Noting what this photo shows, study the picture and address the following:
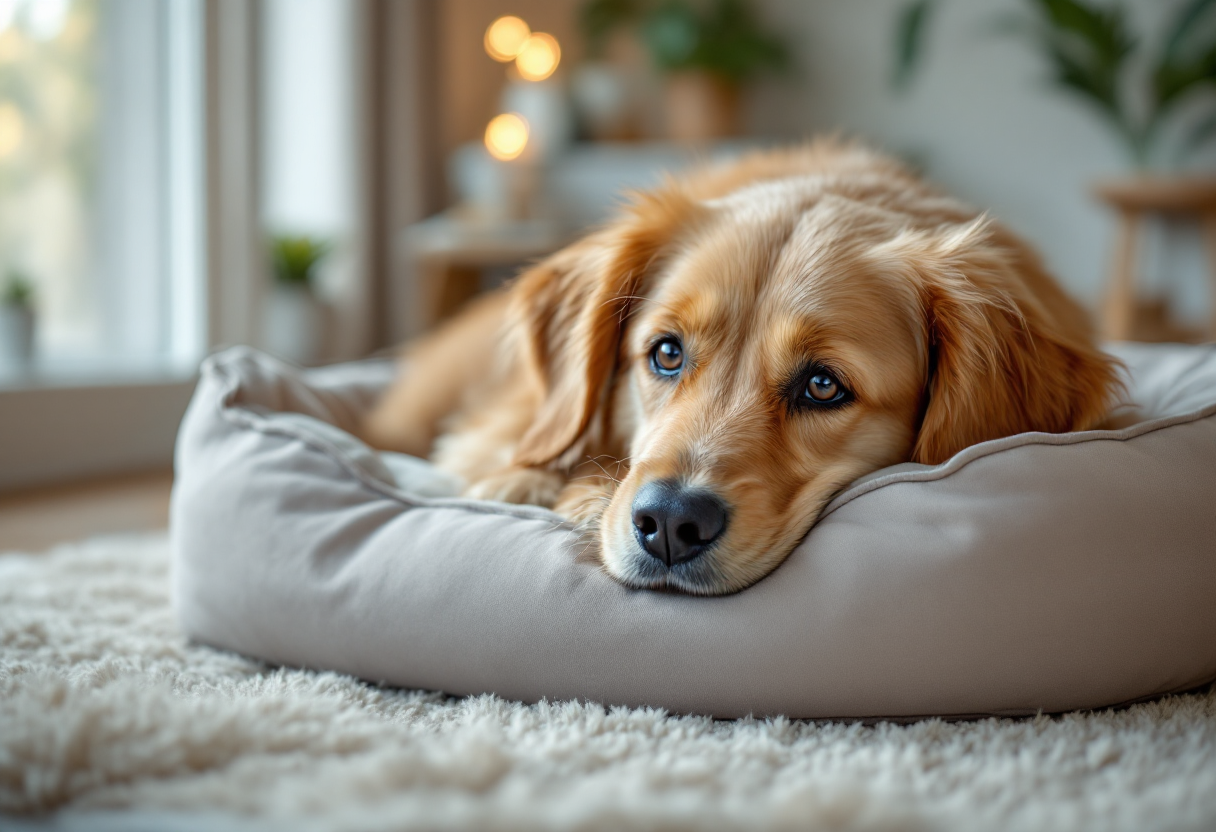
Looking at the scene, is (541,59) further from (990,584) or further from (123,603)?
(990,584)

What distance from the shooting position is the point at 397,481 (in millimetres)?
1807

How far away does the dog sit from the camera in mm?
1337

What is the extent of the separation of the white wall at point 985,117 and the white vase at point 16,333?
3957 millimetres

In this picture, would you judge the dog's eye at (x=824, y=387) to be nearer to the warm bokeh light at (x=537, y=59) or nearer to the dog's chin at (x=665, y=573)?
the dog's chin at (x=665, y=573)

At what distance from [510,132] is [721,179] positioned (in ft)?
8.88

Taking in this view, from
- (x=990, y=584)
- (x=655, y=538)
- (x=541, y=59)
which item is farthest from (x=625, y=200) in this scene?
(x=541, y=59)

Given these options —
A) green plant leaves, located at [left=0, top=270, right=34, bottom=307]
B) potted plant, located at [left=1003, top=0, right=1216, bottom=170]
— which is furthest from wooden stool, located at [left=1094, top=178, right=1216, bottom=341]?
green plant leaves, located at [left=0, top=270, right=34, bottom=307]

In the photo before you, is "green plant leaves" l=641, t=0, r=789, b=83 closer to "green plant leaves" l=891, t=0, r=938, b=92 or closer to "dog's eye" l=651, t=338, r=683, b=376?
"green plant leaves" l=891, t=0, r=938, b=92

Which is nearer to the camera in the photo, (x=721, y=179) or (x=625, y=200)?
(x=625, y=200)

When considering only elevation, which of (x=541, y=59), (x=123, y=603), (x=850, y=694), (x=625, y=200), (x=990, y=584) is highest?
(x=541, y=59)

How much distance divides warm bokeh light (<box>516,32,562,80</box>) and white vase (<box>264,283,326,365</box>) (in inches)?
63.0

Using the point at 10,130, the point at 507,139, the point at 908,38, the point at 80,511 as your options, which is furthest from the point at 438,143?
the point at 80,511

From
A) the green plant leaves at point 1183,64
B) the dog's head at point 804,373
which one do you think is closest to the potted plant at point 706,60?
the green plant leaves at point 1183,64

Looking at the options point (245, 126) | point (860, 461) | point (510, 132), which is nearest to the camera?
point (860, 461)
